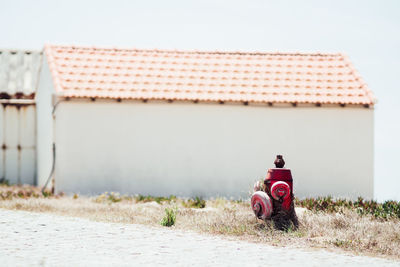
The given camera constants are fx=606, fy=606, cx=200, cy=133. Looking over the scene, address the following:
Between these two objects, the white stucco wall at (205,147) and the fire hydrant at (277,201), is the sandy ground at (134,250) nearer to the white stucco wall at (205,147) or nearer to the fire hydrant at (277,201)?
the fire hydrant at (277,201)

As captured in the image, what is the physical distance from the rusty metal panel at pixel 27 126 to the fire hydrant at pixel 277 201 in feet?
43.1

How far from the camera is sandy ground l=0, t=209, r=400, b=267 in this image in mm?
7953

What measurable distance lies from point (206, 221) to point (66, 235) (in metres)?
2.91

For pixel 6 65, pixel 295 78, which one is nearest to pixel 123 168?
pixel 295 78

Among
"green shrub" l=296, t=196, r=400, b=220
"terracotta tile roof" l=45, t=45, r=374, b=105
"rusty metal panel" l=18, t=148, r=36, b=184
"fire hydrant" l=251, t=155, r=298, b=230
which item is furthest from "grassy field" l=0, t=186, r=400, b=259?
"rusty metal panel" l=18, t=148, r=36, b=184

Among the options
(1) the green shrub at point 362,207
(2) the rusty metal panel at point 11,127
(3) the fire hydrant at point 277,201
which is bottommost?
(1) the green shrub at point 362,207

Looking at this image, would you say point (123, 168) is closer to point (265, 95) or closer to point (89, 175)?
point (89, 175)

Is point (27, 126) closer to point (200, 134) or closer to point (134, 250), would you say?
point (200, 134)

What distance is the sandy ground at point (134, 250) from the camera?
313 inches

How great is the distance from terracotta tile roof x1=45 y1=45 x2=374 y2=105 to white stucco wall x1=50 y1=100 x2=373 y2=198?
38 cm

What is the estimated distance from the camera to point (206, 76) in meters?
19.2

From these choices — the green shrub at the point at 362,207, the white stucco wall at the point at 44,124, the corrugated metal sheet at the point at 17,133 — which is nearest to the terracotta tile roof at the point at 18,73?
the corrugated metal sheet at the point at 17,133

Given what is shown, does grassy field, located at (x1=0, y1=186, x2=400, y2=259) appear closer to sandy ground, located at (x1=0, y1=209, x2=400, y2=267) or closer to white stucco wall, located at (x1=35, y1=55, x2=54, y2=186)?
sandy ground, located at (x1=0, y1=209, x2=400, y2=267)

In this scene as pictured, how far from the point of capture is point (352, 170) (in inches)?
714
